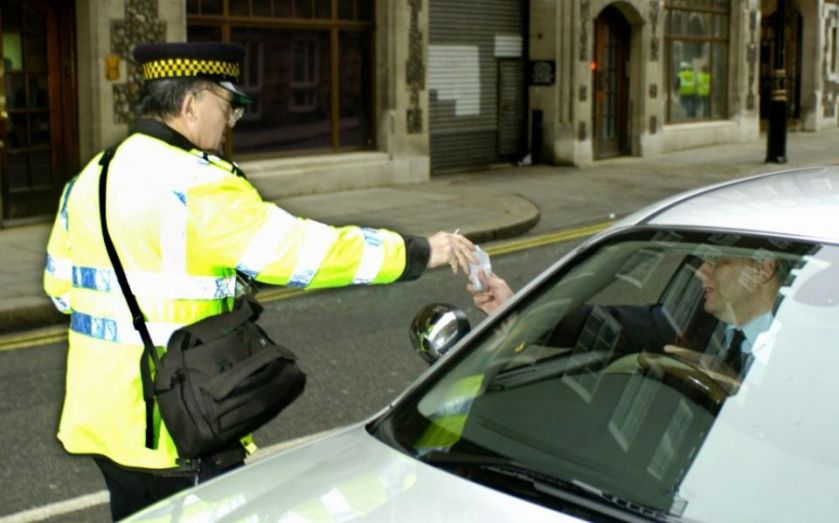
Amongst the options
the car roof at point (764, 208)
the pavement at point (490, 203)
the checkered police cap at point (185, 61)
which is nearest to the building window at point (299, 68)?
the pavement at point (490, 203)

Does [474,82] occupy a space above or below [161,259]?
above

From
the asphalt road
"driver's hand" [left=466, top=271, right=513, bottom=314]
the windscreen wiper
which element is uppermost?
"driver's hand" [left=466, top=271, right=513, bottom=314]

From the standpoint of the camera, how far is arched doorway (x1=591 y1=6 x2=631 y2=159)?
22.8 metres

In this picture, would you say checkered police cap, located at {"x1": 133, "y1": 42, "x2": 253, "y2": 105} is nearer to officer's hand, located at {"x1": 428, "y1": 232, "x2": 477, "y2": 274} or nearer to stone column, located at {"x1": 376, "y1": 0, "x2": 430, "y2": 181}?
officer's hand, located at {"x1": 428, "y1": 232, "x2": 477, "y2": 274}

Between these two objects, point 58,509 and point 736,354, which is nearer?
point 736,354

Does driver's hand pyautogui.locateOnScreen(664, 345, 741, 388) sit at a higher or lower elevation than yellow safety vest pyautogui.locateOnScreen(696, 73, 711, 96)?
lower

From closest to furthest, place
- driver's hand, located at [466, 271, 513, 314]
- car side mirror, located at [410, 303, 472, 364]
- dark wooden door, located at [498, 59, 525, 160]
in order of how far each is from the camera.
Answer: car side mirror, located at [410, 303, 472, 364] < driver's hand, located at [466, 271, 513, 314] < dark wooden door, located at [498, 59, 525, 160]

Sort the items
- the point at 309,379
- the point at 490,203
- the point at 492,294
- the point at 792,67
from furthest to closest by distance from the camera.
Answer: the point at 792,67 → the point at 490,203 → the point at 309,379 → the point at 492,294

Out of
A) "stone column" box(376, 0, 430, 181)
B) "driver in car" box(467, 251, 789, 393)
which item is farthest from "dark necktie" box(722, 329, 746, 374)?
"stone column" box(376, 0, 430, 181)

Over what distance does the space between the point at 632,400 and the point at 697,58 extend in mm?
23981

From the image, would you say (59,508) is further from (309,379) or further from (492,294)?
(492,294)

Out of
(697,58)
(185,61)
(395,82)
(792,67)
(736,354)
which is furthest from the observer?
(792,67)

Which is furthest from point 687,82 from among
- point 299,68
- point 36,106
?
point 36,106

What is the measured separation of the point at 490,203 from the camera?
15789 millimetres
